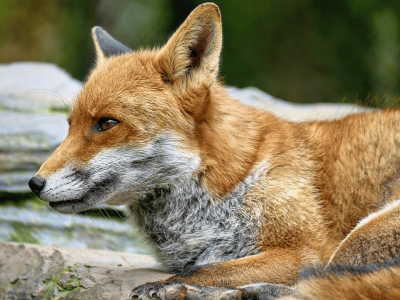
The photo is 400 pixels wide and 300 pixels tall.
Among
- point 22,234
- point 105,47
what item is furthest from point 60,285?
point 22,234

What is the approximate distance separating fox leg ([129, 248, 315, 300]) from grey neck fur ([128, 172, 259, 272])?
282mm

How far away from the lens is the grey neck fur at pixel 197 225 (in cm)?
423

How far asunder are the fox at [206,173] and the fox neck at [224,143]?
0.03ft

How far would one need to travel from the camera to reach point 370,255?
360 cm

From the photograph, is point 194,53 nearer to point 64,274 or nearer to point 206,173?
point 206,173

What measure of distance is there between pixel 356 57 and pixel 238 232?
31.1ft

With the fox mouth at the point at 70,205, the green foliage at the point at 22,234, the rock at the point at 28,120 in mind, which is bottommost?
the green foliage at the point at 22,234

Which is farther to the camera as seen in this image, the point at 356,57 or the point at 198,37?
the point at 356,57

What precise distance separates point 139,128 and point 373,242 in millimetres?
2010

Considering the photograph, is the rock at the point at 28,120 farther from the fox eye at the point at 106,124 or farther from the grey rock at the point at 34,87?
the fox eye at the point at 106,124

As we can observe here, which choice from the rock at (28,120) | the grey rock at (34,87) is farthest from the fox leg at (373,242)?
the grey rock at (34,87)

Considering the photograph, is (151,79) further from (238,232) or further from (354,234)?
(354,234)

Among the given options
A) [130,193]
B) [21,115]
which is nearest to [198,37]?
[130,193]

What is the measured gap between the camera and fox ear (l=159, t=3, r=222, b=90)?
4.25 metres
